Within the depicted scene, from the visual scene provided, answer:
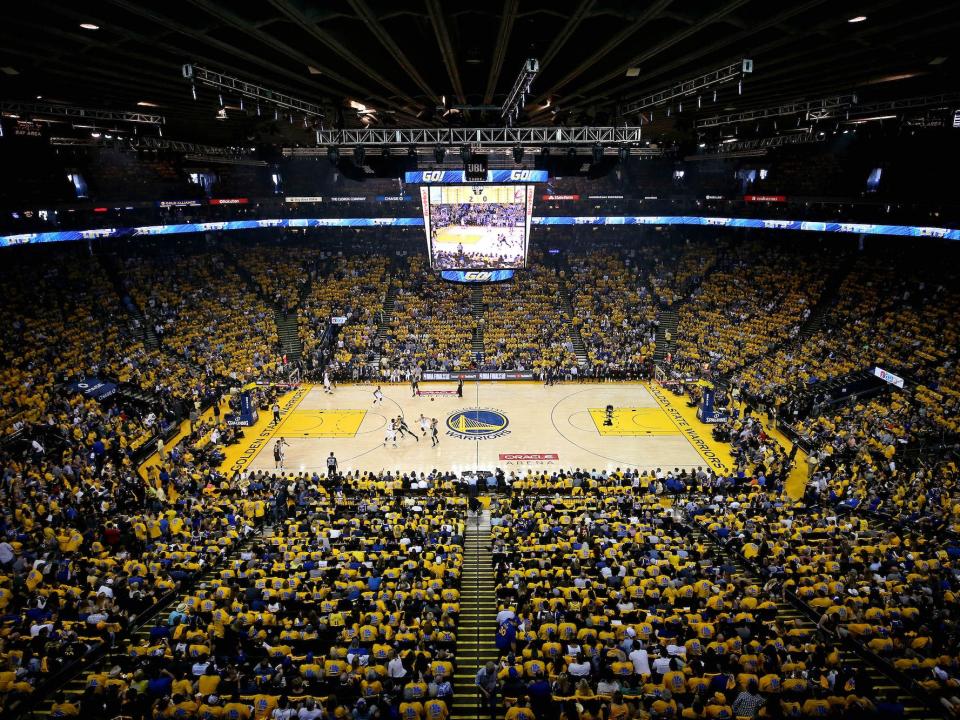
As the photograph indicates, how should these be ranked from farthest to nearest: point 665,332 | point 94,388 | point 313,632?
1. point 665,332
2. point 94,388
3. point 313,632

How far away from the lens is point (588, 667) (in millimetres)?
10477

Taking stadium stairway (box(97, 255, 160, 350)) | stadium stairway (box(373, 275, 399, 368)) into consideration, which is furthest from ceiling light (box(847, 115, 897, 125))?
stadium stairway (box(97, 255, 160, 350))

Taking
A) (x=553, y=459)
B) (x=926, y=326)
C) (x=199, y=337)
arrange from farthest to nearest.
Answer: (x=199, y=337)
(x=926, y=326)
(x=553, y=459)

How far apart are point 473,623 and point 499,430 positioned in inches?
557

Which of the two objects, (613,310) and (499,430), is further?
(613,310)

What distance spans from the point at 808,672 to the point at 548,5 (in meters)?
12.1

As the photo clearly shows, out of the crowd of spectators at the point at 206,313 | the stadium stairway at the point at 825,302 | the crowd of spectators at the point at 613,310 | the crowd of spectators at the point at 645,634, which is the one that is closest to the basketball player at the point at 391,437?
the crowd of spectators at the point at 645,634

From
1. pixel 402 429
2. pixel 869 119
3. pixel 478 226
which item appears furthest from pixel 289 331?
pixel 869 119

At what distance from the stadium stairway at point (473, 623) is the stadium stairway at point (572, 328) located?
20.0 metres

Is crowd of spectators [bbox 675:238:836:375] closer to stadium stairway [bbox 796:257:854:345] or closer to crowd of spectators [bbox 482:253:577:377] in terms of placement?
stadium stairway [bbox 796:257:854:345]

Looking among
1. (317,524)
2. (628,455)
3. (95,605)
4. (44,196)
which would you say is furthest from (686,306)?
(44,196)

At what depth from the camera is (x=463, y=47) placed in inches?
446

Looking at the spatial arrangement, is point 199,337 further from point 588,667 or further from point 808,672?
point 808,672

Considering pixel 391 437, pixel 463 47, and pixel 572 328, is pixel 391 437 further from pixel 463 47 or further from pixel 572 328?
pixel 463 47
